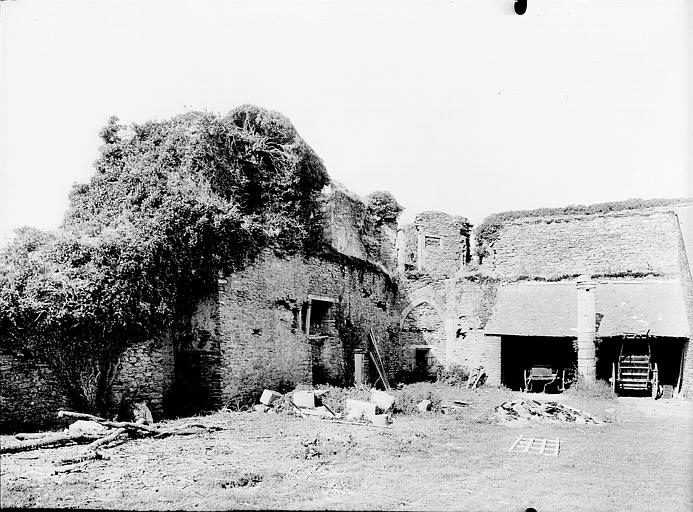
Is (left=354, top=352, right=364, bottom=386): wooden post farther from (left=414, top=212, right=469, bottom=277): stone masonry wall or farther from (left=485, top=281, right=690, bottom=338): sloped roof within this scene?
(left=414, top=212, right=469, bottom=277): stone masonry wall

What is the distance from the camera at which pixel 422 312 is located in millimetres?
24938

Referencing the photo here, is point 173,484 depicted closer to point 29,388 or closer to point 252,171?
point 29,388

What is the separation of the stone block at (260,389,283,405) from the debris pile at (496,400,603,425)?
17.3ft

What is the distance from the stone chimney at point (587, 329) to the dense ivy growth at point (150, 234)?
9.08 metres

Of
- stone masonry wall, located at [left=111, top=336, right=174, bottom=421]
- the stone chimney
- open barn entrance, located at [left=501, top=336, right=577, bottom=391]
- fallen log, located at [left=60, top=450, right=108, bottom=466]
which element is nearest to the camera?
fallen log, located at [left=60, top=450, right=108, bottom=466]

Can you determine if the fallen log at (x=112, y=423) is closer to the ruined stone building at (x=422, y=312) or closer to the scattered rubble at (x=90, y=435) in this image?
the scattered rubble at (x=90, y=435)

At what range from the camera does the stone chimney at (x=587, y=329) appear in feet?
60.5

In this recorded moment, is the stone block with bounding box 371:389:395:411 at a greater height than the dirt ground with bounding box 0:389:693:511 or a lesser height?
greater

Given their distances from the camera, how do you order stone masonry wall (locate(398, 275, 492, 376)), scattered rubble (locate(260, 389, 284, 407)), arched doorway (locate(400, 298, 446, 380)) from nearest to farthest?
scattered rubble (locate(260, 389, 284, 407))
stone masonry wall (locate(398, 275, 492, 376))
arched doorway (locate(400, 298, 446, 380))

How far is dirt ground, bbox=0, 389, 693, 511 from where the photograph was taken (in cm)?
658

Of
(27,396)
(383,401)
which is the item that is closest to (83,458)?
(27,396)

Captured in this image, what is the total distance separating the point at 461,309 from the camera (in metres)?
24.0

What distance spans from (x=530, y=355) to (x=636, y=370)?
4.07 meters

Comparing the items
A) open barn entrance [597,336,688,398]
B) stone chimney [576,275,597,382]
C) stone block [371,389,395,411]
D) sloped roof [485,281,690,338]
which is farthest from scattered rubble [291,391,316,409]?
open barn entrance [597,336,688,398]
